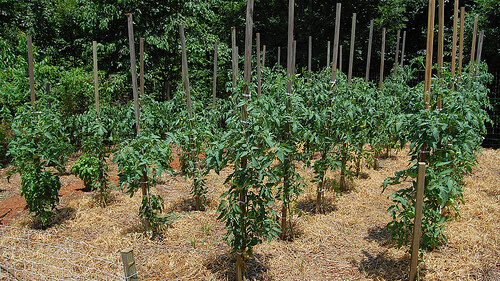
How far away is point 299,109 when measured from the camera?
329 cm

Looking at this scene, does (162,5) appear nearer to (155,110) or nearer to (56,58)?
(56,58)

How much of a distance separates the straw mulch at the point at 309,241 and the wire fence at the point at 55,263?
0.19 metres

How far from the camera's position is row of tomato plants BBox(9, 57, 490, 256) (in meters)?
2.52

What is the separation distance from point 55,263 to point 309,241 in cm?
248

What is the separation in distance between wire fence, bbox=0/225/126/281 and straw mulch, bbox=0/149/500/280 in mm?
189

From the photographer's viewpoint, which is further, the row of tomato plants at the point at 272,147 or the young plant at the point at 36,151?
the young plant at the point at 36,151

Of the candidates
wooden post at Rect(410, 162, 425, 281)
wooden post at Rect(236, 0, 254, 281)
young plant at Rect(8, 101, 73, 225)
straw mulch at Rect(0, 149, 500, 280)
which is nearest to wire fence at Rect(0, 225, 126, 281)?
straw mulch at Rect(0, 149, 500, 280)

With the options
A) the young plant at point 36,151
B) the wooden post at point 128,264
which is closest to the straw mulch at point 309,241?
the young plant at point 36,151

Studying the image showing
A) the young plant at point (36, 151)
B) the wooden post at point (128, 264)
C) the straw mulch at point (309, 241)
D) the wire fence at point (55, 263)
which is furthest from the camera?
the young plant at point (36, 151)

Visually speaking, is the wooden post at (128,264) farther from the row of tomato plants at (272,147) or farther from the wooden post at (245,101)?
the wooden post at (245,101)

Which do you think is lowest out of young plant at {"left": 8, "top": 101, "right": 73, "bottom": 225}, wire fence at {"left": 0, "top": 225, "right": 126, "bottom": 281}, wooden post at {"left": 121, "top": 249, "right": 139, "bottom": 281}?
wire fence at {"left": 0, "top": 225, "right": 126, "bottom": 281}

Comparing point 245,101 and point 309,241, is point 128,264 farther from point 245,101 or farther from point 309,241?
point 309,241

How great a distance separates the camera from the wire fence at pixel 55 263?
286 centimetres

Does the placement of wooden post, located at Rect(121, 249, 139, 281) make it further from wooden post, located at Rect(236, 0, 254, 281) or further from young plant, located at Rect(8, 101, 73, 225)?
young plant, located at Rect(8, 101, 73, 225)
